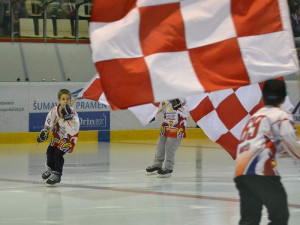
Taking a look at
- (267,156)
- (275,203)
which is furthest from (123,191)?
(275,203)

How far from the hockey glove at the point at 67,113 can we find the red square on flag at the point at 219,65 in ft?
20.5

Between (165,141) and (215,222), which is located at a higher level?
(165,141)

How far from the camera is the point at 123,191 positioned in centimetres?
1181

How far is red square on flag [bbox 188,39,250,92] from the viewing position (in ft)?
20.1

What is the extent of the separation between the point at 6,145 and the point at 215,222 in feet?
38.4

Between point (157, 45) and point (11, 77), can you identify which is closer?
point (157, 45)

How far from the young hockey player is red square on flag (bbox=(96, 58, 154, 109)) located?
24.6 feet

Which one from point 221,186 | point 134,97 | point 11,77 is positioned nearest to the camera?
point 134,97

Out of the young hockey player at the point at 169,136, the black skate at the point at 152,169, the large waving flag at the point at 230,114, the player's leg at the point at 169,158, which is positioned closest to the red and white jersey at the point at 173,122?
the young hockey player at the point at 169,136

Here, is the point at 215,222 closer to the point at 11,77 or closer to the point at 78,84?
the point at 78,84

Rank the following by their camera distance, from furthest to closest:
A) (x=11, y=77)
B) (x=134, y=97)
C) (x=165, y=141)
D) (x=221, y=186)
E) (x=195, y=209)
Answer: (x=11, y=77) → (x=165, y=141) → (x=221, y=186) → (x=195, y=209) → (x=134, y=97)

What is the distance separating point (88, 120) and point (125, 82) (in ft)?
50.1

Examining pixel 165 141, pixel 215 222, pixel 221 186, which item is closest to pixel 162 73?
pixel 215 222

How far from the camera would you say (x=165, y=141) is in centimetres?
1409
